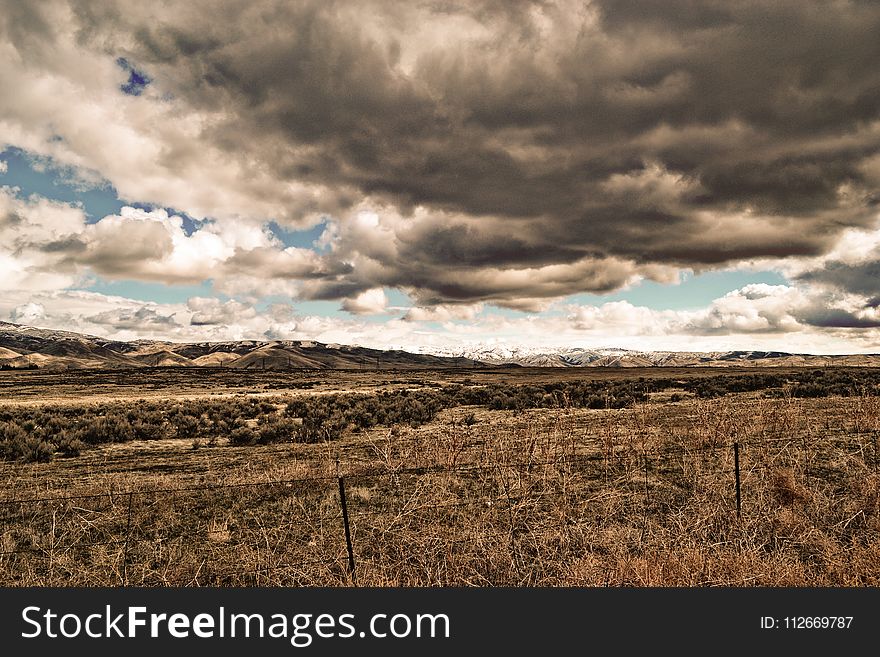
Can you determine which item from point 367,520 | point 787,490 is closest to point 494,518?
point 367,520

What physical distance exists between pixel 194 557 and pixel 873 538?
10336 millimetres

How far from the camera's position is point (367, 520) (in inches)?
385

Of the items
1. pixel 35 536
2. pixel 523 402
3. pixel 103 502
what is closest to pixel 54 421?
pixel 103 502

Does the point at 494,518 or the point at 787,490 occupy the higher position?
the point at 787,490

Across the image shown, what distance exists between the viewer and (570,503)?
368 inches

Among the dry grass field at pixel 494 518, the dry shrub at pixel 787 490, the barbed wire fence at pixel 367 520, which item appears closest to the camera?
the dry grass field at pixel 494 518

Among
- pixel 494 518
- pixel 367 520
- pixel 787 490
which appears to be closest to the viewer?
pixel 494 518

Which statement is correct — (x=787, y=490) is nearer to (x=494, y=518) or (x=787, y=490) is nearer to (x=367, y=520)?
(x=494, y=518)

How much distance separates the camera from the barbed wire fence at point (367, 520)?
7.32 meters

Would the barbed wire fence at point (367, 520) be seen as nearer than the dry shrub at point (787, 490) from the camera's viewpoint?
Yes

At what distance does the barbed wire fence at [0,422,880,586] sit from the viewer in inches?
288

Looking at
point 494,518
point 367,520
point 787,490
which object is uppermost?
point 787,490

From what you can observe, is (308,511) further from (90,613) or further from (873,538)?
(873,538)

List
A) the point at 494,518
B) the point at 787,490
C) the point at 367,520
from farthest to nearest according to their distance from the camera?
the point at 367,520 < the point at 787,490 < the point at 494,518
